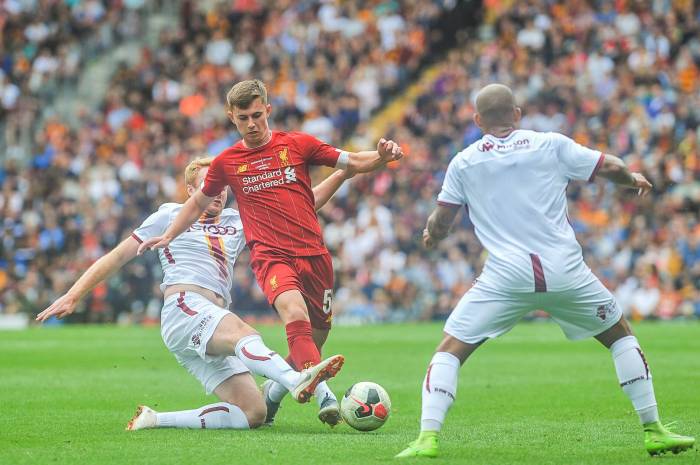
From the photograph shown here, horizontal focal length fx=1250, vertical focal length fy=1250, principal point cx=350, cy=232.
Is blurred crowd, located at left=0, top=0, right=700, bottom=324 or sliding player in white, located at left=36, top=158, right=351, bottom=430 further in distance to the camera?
blurred crowd, located at left=0, top=0, right=700, bottom=324

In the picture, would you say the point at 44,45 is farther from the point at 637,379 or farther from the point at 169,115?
the point at 637,379

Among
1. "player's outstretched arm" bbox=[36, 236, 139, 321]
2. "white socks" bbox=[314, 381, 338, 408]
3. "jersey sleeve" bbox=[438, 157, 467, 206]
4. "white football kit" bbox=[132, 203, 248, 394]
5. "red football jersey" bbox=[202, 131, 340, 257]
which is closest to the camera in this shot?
"jersey sleeve" bbox=[438, 157, 467, 206]

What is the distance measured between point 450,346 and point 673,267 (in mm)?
17810

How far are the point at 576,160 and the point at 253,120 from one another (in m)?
2.71

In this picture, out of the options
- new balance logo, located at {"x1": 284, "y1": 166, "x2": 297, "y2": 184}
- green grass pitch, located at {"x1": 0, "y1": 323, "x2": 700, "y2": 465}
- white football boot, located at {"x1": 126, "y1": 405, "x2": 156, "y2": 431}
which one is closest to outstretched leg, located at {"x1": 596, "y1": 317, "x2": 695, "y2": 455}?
green grass pitch, located at {"x1": 0, "y1": 323, "x2": 700, "y2": 465}

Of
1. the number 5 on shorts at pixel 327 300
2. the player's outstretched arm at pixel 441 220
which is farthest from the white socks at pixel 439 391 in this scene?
the number 5 on shorts at pixel 327 300

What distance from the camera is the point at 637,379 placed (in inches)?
307

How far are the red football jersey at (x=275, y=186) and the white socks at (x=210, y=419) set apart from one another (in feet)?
4.18

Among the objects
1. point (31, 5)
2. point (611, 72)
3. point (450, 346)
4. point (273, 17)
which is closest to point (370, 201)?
point (611, 72)

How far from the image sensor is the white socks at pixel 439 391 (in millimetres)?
7652

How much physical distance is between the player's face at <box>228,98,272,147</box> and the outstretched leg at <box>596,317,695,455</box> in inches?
122

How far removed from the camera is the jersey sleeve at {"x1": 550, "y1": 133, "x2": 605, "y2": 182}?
7.70 metres

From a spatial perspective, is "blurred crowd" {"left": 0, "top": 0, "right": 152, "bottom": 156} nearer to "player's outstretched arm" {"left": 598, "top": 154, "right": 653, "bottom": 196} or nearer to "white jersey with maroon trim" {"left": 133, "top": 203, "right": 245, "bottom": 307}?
"white jersey with maroon trim" {"left": 133, "top": 203, "right": 245, "bottom": 307}

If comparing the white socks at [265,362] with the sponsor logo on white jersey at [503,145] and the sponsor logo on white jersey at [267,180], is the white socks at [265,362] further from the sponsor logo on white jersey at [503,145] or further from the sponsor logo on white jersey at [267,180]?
the sponsor logo on white jersey at [503,145]
